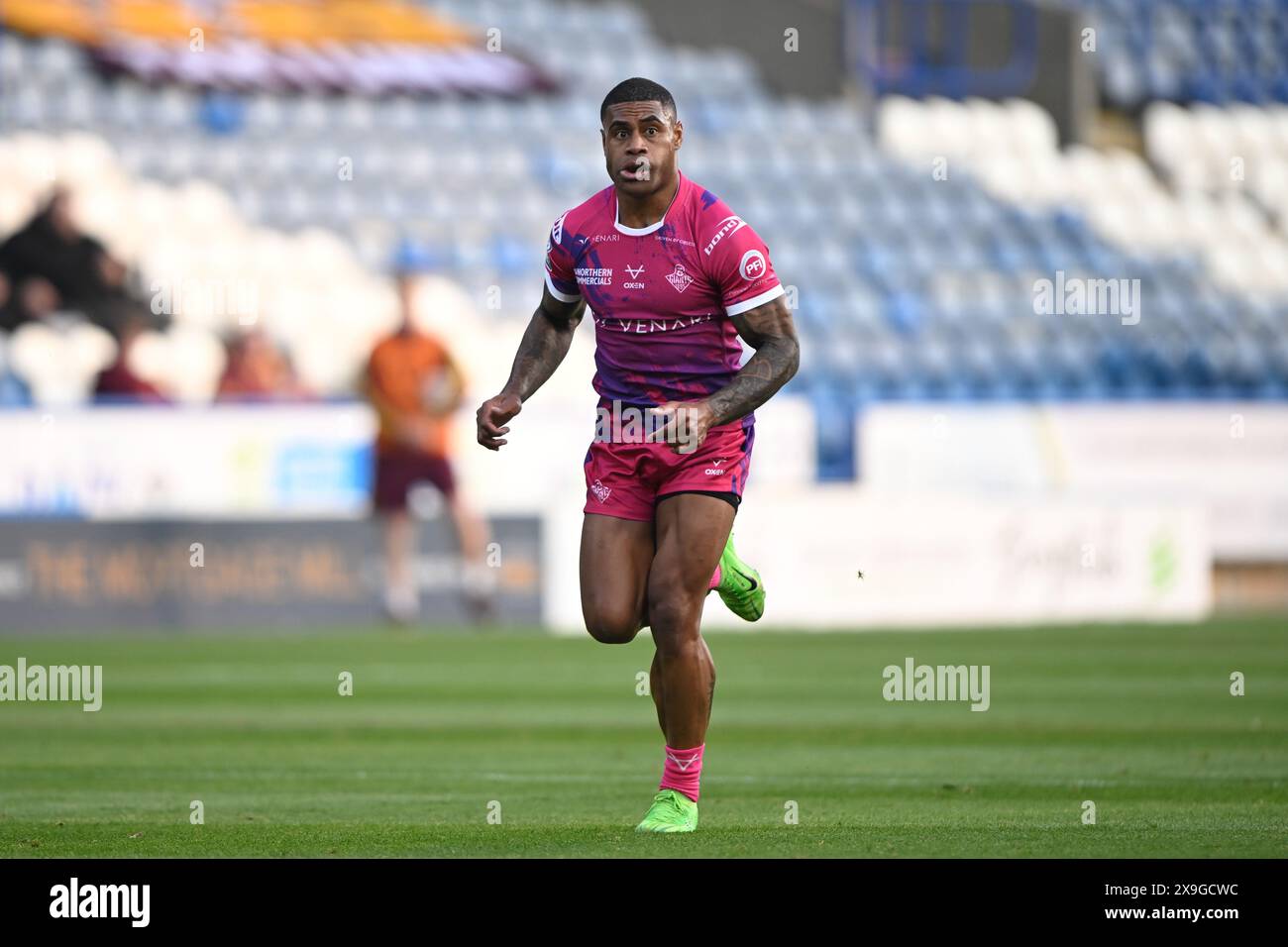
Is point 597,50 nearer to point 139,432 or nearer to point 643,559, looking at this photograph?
point 139,432

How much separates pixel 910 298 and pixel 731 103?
4.18 meters

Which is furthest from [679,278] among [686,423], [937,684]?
[937,684]

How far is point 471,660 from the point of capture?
1691 centimetres

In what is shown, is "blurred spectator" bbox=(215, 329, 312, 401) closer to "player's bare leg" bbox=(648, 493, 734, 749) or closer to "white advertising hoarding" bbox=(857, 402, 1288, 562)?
"white advertising hoarding" bbox=(857, 402, 1288, 562)

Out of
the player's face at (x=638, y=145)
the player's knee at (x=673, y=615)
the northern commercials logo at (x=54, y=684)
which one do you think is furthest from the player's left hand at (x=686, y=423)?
the northern commercials logo at (x=54, y=684)

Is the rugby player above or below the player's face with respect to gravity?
below

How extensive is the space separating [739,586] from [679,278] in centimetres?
129

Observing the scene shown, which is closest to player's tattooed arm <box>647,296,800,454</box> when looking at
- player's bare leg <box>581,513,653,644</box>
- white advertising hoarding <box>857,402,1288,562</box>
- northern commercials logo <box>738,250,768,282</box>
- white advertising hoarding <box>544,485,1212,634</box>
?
northern commercials logo <box>738,250,768,282</box>

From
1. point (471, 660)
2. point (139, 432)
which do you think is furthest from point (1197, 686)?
point (139, 432)

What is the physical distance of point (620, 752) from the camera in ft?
36.0

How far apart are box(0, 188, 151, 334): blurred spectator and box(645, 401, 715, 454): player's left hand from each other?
17201 mm

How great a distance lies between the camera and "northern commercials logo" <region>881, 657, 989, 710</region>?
45.7ft
